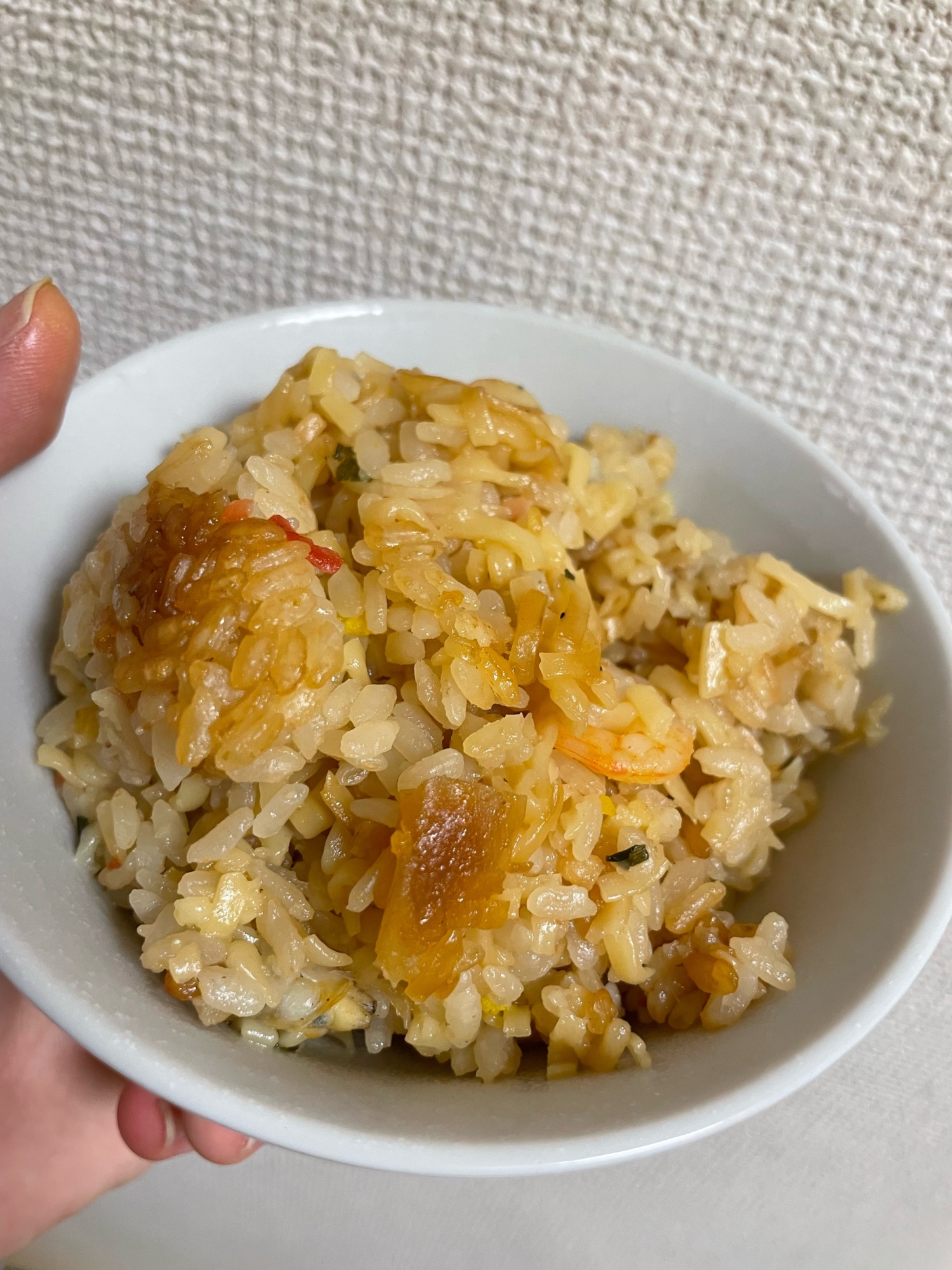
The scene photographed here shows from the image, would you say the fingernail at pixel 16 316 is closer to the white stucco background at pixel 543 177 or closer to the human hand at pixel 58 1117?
the human hand at pixel 58 1117

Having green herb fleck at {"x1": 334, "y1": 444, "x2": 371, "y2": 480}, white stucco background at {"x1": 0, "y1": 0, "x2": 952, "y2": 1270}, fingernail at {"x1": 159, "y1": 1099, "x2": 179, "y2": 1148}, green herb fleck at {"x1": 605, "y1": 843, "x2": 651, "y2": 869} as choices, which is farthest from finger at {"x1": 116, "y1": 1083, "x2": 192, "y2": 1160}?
white stucco background at {"x1": 0, "y1": 0, "x2": 952, "y2": 1270}

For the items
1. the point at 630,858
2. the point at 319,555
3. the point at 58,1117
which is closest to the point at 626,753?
the point at 630,858

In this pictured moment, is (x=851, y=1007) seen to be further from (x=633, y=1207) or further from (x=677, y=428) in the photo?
(x=633, y=1207)

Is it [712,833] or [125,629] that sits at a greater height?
[125,629]

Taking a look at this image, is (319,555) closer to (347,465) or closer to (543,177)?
(347,465)

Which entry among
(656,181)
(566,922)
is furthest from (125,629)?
(656,181)

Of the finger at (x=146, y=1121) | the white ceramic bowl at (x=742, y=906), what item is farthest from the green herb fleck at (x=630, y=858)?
the finger at (x=146, y=1121)

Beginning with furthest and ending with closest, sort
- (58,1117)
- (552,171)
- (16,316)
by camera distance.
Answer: (58,1117), (552,171), (16,316)
